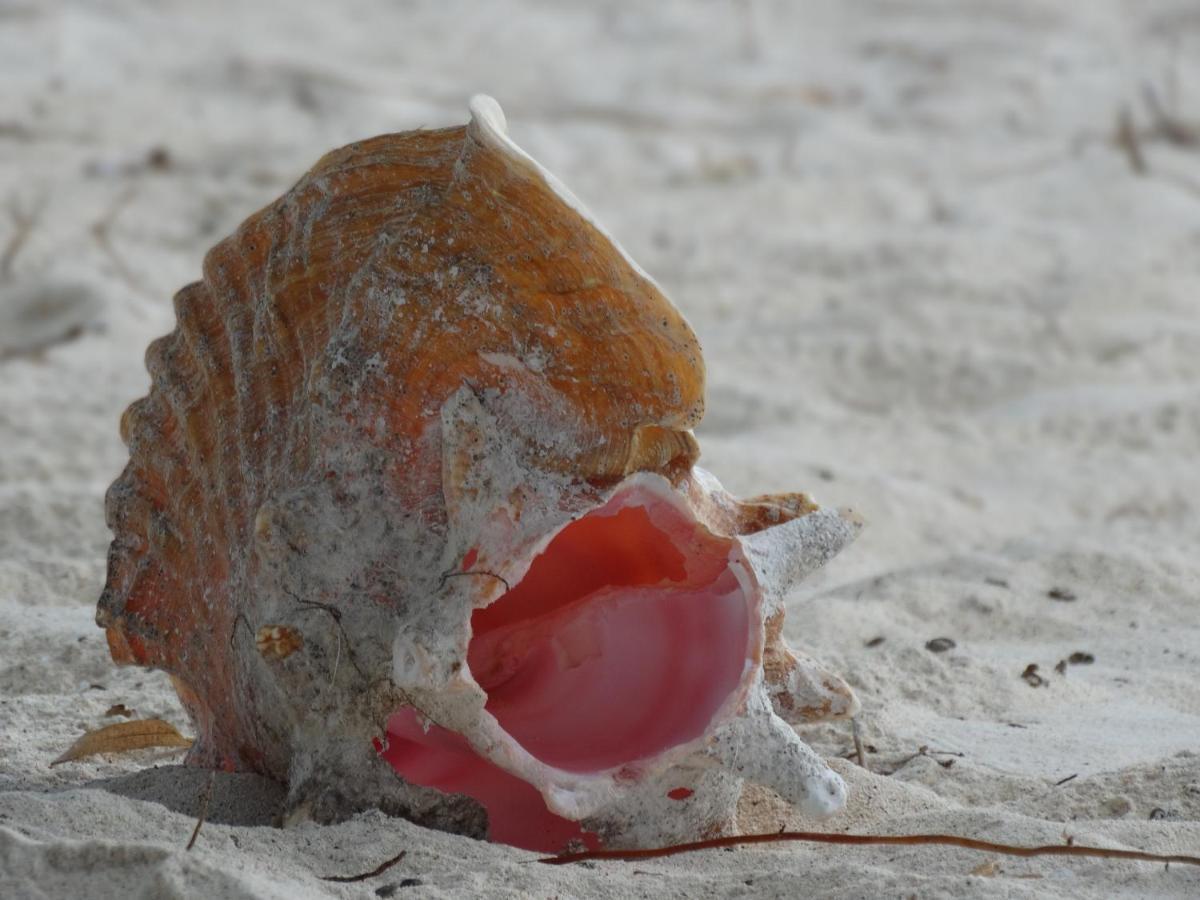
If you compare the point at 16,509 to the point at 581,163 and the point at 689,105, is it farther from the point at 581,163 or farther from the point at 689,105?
the point at 689,105

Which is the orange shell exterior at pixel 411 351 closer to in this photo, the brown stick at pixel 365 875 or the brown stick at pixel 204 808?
the brown stick at pixel 204 808

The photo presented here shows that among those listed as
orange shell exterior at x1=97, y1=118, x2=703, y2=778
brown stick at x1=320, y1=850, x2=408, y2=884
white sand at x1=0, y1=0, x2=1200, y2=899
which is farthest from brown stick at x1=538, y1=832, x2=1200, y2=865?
orange shell exterior at x1=97, y1=118, x2=703, y2=778

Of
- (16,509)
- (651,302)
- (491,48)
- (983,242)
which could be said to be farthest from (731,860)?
(491,48)

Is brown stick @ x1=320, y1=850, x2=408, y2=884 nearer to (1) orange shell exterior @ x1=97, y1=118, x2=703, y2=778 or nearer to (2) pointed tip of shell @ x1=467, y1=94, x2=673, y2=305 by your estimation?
(1) orange shell exterior @ x1=97, y1=118, x2=703, y2=778

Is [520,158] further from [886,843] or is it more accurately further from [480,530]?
[886,843]

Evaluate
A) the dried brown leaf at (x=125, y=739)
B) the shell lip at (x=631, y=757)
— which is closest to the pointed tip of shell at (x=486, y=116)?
the shell lip at (x=631, y=757)
